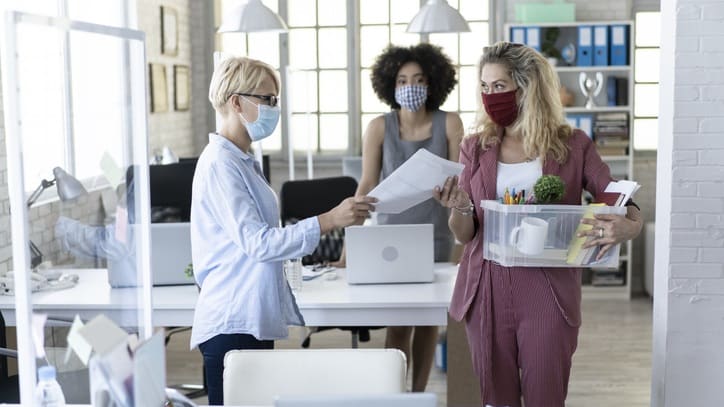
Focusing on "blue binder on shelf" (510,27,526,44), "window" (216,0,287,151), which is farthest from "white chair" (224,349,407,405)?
"window" (216,0,287,151)

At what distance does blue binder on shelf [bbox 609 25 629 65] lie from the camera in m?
7.00

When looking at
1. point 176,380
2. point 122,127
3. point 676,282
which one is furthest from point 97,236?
point 176,380

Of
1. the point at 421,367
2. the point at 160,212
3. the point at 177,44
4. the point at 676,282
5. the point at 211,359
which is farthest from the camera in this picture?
the point at 177,44

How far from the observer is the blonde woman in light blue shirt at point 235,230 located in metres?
2.52

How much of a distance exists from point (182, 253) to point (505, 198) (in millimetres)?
1514

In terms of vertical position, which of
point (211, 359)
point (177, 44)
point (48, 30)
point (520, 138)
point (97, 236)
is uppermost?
point (177, 44)

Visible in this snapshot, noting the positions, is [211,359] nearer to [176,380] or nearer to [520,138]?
[520,138]

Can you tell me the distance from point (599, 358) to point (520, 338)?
285 cm

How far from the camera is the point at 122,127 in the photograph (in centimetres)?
192

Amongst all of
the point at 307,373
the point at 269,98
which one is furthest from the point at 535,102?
the point at 307,373

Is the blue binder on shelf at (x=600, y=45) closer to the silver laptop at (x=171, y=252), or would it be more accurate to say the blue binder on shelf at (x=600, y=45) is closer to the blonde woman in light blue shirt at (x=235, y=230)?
the silver laptop at (x=171, y=252)

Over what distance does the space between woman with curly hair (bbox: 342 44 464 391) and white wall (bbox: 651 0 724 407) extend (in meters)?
1.00

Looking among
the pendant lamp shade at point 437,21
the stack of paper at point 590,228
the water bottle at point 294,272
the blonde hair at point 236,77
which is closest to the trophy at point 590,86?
the pendant lamp shade at point 437,21

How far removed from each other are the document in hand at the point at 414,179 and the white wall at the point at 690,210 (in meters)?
0.99
